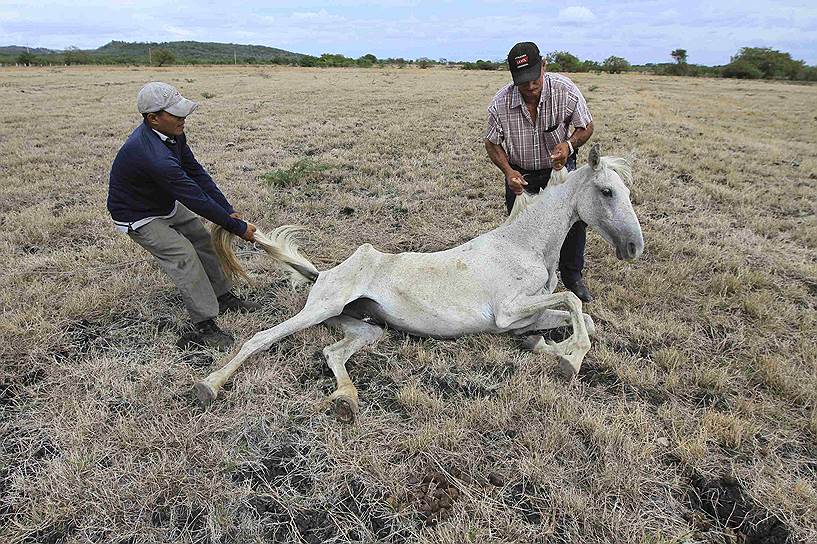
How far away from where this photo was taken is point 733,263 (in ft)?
17.4

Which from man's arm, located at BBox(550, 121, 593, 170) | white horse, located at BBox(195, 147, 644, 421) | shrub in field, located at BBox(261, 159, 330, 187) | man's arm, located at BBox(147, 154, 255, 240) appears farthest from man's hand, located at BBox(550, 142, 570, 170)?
shrub in field, located at BBox(261, 159, 330, 187)

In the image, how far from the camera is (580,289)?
4.62 meters

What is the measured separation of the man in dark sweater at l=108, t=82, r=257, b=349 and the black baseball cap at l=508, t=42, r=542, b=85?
2.58m

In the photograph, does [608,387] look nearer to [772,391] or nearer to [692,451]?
[692,451]

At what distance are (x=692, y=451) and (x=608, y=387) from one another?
71cm

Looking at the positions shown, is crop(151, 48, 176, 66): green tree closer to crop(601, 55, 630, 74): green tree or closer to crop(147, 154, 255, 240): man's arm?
crop(601, 55, 630, 74): green tree

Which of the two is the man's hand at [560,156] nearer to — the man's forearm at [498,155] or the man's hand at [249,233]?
the man's forearm at [498,155]

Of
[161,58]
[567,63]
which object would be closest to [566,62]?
[567,63]

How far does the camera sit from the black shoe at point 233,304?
4473 millimetres

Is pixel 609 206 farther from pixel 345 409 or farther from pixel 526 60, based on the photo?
pixel 345 409

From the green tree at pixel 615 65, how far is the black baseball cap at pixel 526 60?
201 ft

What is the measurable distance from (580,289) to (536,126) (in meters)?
1.60

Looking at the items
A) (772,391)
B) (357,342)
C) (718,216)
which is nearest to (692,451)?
(772,391)

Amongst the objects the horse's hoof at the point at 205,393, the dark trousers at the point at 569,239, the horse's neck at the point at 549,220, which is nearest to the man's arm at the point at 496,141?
the dark trousers at the point at 569,239
